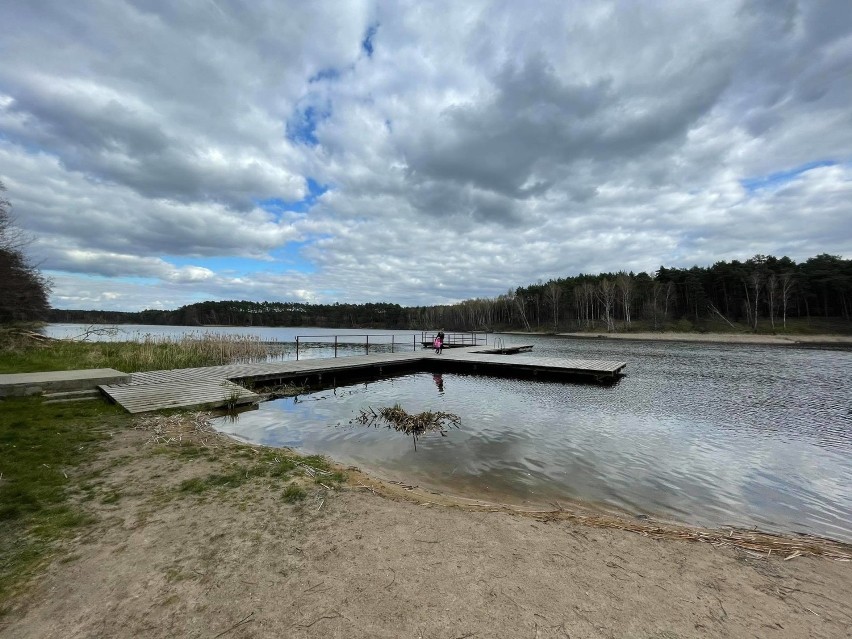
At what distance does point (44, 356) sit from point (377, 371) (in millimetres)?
15089

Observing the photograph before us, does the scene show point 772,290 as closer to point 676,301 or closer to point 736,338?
point 736,338

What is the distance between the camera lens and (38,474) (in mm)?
4938

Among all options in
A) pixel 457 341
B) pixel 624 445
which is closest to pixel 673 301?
pixel 457 341

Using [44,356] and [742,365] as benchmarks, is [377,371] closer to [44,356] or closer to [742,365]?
[44,356]

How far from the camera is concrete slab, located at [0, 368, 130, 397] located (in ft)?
31.3

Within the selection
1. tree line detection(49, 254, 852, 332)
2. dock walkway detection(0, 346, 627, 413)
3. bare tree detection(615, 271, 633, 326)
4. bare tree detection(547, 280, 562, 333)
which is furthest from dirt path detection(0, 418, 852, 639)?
bare tree detection(547, 280, 562, 333)

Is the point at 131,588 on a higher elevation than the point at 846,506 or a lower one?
higher

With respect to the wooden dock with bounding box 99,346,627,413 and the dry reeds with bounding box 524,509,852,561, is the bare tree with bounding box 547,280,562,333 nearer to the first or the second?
the wooden dock with bounding box 99,346,627,413

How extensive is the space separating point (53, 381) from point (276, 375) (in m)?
6.69

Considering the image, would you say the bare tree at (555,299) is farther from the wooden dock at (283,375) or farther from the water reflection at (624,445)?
the water reflection at (624,445)

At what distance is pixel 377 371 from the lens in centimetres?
2003

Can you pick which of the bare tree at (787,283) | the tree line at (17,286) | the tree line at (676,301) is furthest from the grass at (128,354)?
the bare tree at (787,283)

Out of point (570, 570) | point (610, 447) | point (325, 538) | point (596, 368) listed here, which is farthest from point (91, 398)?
point (596, 368)

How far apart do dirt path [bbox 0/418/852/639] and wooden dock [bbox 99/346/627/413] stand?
637 cm
